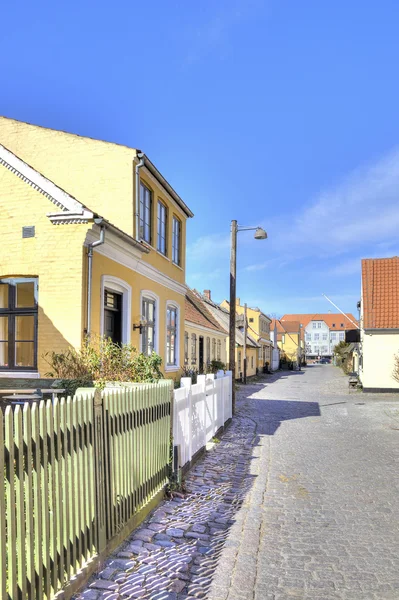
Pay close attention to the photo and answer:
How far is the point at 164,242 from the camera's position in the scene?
554 inches

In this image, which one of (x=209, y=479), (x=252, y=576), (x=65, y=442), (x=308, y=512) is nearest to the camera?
(x=65, y=442)

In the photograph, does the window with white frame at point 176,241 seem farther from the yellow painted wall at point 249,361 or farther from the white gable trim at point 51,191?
the yellow painted wall at point 249,361

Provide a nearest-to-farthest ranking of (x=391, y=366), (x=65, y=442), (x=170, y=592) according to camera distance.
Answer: (x=65, y=442), (x=170, y=592), (x=391, y=366)

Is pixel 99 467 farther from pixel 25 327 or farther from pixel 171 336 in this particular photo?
pixel 171 336

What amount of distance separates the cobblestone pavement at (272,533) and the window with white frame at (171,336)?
5.46 meters

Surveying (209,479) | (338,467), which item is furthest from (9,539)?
(338,467)

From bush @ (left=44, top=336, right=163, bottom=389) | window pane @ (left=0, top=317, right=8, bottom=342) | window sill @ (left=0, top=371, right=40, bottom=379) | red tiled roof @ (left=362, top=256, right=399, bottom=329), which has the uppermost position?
red tiled roof @ (left=362, top=256, right=399, bottom=329)

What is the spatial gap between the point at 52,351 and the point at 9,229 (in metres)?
2.53

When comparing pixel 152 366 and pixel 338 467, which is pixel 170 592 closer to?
pixel 338 467

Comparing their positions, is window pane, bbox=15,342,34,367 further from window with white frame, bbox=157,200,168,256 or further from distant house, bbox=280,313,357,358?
distant house, bbox=280,313,357,358

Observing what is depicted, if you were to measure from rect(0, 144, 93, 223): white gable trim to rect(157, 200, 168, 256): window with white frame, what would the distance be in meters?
4.71

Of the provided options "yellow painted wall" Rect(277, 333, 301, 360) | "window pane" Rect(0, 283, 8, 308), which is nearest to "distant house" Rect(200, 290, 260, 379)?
"window pane" Rect(0, 283, 8, 308)

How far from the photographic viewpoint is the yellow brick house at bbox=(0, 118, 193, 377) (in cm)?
891

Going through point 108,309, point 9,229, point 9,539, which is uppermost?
point 9,229
